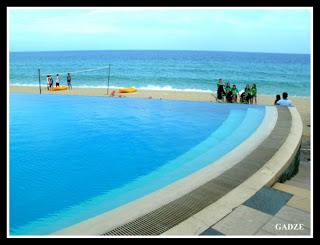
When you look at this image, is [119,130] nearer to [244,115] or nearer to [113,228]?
[244,115]

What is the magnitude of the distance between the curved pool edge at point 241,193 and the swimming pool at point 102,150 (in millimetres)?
2262

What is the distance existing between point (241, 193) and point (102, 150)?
6.06 m

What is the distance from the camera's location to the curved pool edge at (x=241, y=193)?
4676 mm

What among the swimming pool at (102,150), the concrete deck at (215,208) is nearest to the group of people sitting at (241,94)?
the swimming pool at (102,150)

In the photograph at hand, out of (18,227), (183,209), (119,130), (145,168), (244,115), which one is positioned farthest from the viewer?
(244,115)

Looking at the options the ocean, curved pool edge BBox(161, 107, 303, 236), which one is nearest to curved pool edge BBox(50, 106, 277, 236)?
curved pool edge BBox(161, 107, 303, 236)

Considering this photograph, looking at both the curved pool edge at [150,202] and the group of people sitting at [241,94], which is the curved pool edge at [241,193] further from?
the group of people sitting at [241,94]

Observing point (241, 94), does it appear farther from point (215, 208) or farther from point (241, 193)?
point (215, 208)

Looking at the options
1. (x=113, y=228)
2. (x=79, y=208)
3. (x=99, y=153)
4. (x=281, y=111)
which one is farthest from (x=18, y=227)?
(x=281, y=111)

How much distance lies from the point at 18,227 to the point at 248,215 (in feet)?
14.9

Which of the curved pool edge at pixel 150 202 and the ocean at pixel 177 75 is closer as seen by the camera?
the curved pool edge at pixel 150 202

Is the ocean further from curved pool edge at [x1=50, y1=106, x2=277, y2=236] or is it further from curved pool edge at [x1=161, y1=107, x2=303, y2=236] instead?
curved pool edge at [x1=161, y1=107, x2=303, y2=236]

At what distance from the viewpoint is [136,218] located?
16.9ft
